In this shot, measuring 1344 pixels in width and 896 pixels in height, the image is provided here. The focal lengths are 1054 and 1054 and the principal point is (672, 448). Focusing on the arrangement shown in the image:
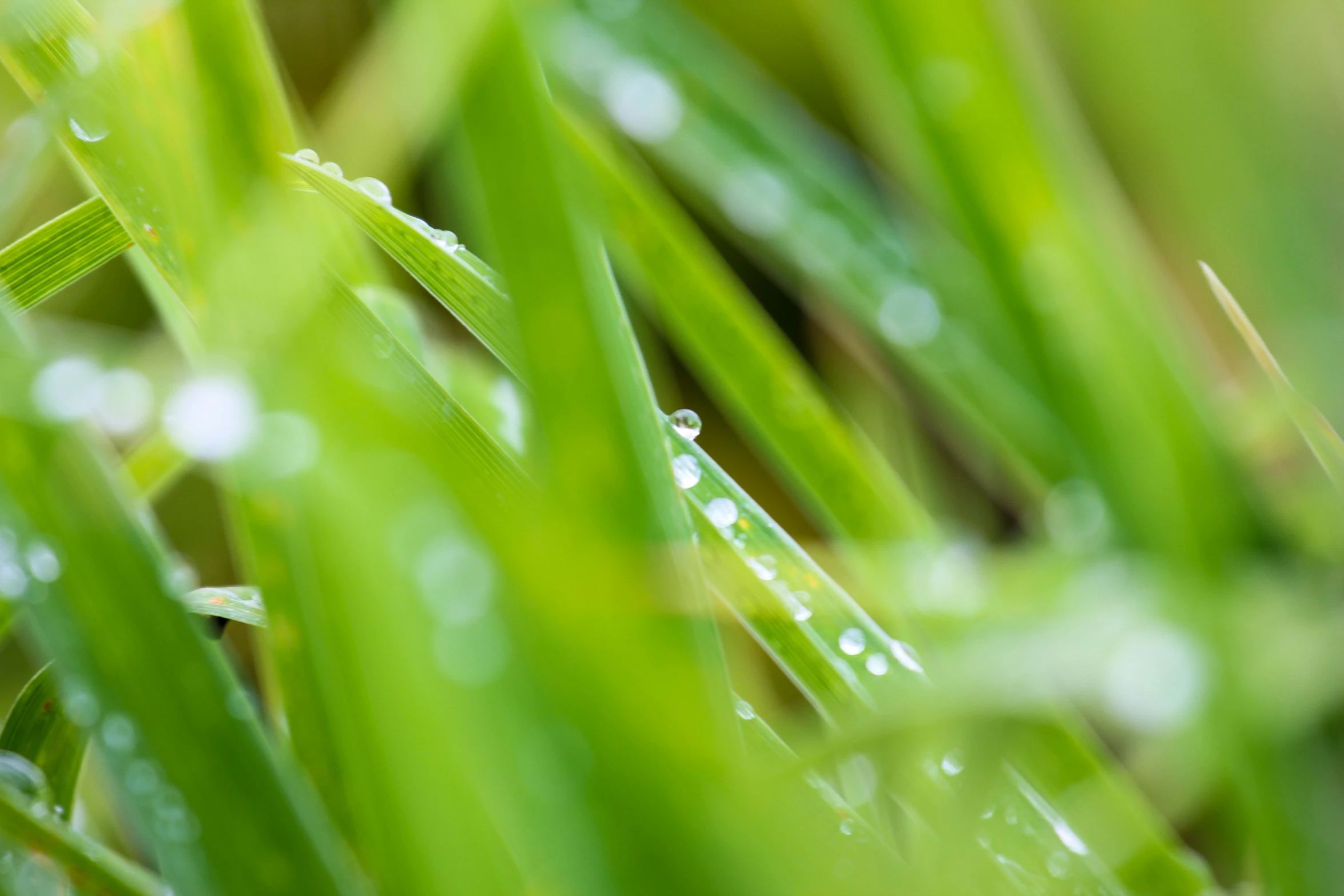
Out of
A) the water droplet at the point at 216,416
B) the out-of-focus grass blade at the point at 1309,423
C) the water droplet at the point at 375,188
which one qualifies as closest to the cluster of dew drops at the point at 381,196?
the water droplet at the point at 375,188

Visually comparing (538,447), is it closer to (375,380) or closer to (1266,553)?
(375,380)

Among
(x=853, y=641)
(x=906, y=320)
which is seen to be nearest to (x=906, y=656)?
(x=853, y=641)

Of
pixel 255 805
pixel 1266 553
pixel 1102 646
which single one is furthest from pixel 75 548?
pixel 1266 553

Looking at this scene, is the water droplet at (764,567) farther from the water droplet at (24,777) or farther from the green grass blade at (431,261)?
the water droplet at (24,777)

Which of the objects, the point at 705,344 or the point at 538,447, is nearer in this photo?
the point at 538,447

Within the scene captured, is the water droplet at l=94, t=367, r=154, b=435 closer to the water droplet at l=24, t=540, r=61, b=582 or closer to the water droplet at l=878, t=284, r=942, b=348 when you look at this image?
the water droplet at l=24, t=540, r=61, b=582

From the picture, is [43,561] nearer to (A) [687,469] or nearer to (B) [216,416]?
(B) [216,416]

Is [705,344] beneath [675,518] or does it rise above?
above
